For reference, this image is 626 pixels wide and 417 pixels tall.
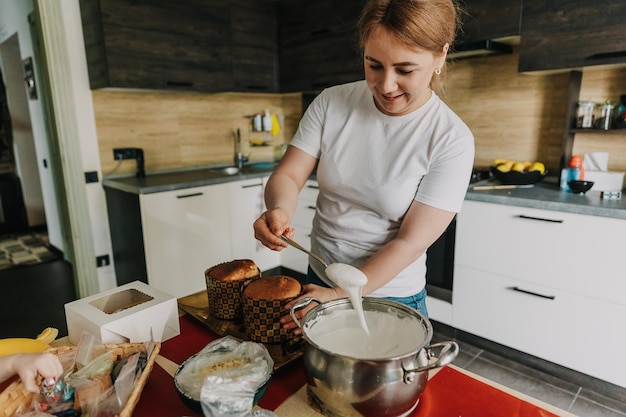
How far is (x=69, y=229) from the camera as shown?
2691 millimetres

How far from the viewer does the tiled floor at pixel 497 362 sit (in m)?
1.86

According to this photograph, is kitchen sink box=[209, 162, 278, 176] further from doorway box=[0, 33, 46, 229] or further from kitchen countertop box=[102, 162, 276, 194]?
doorway box=[0, 33, 46, 229]

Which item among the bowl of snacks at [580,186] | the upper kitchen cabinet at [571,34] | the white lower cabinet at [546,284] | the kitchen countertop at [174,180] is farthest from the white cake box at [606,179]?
the kitchen countertop at [174,180]

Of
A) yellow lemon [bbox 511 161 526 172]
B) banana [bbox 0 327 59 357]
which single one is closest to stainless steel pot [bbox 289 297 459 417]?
banana [bbox 0 327 59 357]

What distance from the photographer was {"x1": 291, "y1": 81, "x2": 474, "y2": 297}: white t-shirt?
99 cm

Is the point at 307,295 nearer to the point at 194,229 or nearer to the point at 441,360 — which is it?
the point at 441,360

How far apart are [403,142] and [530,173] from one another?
4.80 ft

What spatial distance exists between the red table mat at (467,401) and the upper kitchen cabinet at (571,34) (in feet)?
5.70

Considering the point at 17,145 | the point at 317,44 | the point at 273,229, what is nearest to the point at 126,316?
the point at 273,229

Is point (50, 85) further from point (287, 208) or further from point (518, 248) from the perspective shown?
point (518, 248)

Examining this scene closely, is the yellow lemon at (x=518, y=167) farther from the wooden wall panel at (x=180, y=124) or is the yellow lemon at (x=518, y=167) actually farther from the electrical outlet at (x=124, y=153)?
the electrical outlet at (x=124, y=153)

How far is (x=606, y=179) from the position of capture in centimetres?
209

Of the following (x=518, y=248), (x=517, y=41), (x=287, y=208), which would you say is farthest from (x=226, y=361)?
(x=517, y=41)

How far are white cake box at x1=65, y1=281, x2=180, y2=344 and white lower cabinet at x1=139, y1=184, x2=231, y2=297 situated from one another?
1.51m
